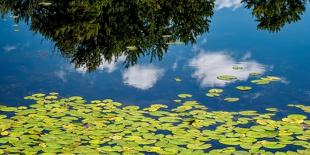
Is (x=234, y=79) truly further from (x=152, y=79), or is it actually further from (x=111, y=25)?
(x=111, y=25)

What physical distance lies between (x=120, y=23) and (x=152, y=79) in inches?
97.0

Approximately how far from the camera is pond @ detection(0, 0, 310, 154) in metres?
5.60

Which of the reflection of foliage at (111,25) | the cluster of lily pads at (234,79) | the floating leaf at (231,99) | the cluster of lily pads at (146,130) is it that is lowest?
the cluster of lily pads at (146,130)

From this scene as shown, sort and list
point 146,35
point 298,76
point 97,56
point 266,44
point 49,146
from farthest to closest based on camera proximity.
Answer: point 266,44, point 146,35, point 97,56, point 298,76, point 49,146

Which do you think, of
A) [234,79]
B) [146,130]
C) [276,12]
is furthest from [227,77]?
[276,12]

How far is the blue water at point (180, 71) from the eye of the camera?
7.79m

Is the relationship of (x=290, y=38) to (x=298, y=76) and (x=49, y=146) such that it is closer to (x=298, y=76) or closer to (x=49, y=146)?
(x=298, y=76)

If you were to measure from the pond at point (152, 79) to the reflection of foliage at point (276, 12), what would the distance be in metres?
0.03

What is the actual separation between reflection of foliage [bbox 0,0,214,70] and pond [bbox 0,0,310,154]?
0.03 meters

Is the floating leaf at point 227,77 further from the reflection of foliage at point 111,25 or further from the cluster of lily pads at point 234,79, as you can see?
the reflection of foliage at point 111,25

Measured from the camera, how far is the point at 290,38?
40.9 feet

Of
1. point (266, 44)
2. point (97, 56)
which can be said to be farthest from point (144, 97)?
point (266, 44)

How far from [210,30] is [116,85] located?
5773 mm

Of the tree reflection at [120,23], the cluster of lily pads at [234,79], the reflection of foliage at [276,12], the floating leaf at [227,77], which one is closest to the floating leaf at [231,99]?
the cluster of lily pads at [234,79]
